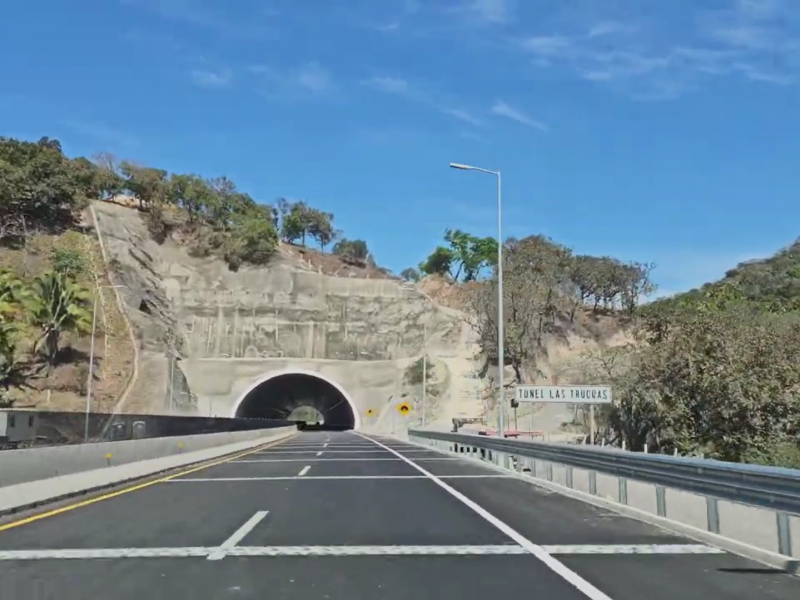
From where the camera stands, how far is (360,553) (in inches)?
331

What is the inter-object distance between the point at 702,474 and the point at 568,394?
13249 millimetres

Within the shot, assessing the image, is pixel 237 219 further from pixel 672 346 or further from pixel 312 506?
pixel 312 506

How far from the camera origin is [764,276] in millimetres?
88938

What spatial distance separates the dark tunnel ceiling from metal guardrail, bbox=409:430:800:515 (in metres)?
65.9

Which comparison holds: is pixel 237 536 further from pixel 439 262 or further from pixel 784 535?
pixel 439 262

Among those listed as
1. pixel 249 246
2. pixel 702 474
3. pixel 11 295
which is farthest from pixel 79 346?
pixel 702 474

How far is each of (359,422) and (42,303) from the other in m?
32.3

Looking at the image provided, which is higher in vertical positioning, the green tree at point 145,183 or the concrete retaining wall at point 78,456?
the green tree at point 145,183

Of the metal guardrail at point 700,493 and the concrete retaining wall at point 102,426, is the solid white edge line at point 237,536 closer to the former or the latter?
the metal guardrail at point 700,493

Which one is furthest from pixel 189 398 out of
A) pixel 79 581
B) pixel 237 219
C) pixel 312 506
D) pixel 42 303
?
pixel 79 581

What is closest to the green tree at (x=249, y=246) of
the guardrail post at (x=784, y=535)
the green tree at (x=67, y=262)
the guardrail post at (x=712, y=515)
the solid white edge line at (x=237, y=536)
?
the green tree at (x=67, y=262)

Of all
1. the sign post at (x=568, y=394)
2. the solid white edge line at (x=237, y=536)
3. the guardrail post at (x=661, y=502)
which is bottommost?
the solid white edge line at (x=237, y=536)

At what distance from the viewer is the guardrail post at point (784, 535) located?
784 centimetres

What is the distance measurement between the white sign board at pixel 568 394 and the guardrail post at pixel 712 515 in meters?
12.0
